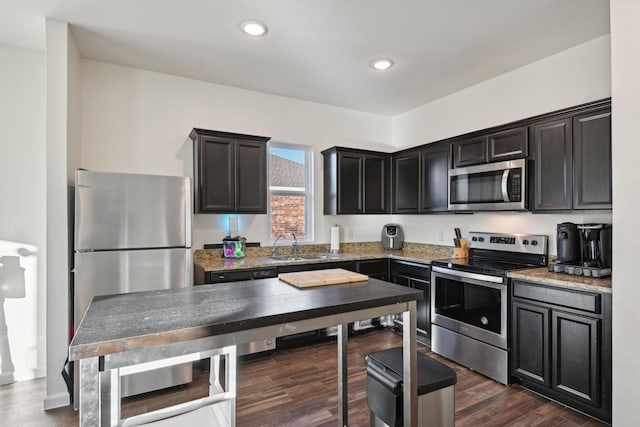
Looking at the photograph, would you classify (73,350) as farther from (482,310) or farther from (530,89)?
(530,89)

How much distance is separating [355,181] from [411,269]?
1.30m

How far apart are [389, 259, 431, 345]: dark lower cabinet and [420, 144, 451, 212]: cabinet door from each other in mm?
708

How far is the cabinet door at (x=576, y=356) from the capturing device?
7.28ft

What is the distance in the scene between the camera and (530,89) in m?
3.27

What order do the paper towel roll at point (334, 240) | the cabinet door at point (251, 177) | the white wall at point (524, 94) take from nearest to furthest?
the white wall at point (524, 94) < the cabinet door at point (251, 177) < the paper towel roll at point (334, 240)

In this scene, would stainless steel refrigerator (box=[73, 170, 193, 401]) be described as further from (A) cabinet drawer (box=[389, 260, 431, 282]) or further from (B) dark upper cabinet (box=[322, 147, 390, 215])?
(A) cabinet drawer (box=[389, 260, 431, 282])

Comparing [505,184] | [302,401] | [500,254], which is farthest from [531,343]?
[302,401]

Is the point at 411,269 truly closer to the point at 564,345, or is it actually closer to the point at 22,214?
the point at 564,345

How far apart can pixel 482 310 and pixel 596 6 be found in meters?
2.47

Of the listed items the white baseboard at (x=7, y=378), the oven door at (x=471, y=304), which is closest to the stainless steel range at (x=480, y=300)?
the oven door at (x=471, y=304)

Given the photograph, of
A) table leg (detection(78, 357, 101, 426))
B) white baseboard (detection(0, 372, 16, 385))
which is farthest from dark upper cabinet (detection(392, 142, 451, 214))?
white baseboard (detection(0, 372, 16, 385))

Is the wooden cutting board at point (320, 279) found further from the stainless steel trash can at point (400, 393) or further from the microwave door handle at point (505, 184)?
the microwave door handle at point (505, 184)

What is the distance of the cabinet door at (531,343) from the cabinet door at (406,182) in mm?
1727

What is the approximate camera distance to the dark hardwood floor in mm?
2291
